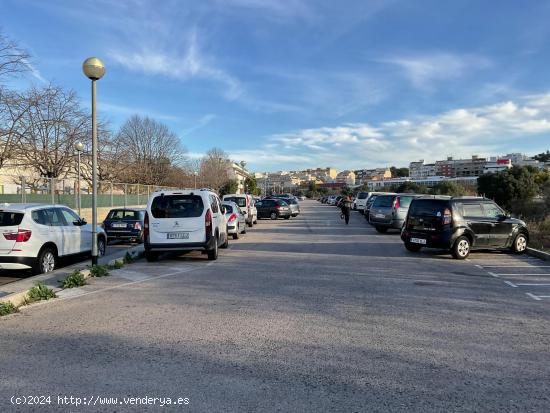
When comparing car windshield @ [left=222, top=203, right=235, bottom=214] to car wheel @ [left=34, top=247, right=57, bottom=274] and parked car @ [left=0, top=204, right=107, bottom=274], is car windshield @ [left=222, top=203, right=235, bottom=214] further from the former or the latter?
car wheel @ [left=34, top=247, right=57, bottom=274]

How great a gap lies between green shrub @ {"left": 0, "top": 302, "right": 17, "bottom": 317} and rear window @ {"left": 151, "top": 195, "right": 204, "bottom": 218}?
5.37 meters

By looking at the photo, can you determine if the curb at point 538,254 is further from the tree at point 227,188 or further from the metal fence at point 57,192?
the tree at point 227,188

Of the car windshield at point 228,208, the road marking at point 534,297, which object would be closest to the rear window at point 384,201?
the car windshield at point 228,208

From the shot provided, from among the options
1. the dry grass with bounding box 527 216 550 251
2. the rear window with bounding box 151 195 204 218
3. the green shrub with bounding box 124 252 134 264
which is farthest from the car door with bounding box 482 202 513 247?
the green shrub with bounding box 124 252 134 264

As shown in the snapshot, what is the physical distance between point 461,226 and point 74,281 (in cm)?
1034

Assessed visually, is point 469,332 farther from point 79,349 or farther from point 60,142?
point 60,142

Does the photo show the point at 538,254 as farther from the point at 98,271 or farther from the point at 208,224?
the point at 98,271

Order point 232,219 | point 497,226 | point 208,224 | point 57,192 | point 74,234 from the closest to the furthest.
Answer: point 74,234 → point 208,224 → point 497,226 → point 232,219 → point 57,192

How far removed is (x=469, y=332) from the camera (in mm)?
6012

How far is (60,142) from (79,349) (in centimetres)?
3028

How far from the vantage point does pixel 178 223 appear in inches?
483

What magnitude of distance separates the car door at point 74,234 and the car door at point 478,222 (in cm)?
1082

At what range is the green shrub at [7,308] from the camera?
276 inches

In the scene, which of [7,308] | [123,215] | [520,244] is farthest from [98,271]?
[520,244]
